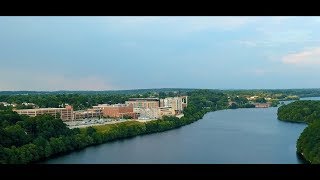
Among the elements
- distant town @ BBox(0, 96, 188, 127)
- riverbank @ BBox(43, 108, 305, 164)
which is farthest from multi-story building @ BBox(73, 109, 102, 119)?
riverbank @ BBox(43, 108, 305, 164)

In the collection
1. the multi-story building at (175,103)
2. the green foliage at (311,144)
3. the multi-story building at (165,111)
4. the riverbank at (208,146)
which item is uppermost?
the multi-story building at (175,103)

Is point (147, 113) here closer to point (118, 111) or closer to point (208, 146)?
point (118, 111)

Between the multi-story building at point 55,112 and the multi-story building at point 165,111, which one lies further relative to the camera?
the multi-story building at point 165,111

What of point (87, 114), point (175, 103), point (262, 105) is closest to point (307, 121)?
point (175, 103)

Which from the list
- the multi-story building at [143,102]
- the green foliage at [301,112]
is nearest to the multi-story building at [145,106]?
the multi-story building at [143,102]

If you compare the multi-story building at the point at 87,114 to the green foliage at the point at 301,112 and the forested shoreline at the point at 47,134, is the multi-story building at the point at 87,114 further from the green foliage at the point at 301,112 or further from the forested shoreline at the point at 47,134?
the green foliage at the point at 301,112

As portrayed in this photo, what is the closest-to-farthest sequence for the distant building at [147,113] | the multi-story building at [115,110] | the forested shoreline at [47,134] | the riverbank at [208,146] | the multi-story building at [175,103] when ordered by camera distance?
the riverbank at [208,146] → the forested shoreline at [47,134] → the multi-story building at [115,110] → the distant building at [147,113] → the multi-story building at [175,103]

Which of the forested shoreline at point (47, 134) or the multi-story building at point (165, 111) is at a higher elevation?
the multi-story building at point (165, 111)
